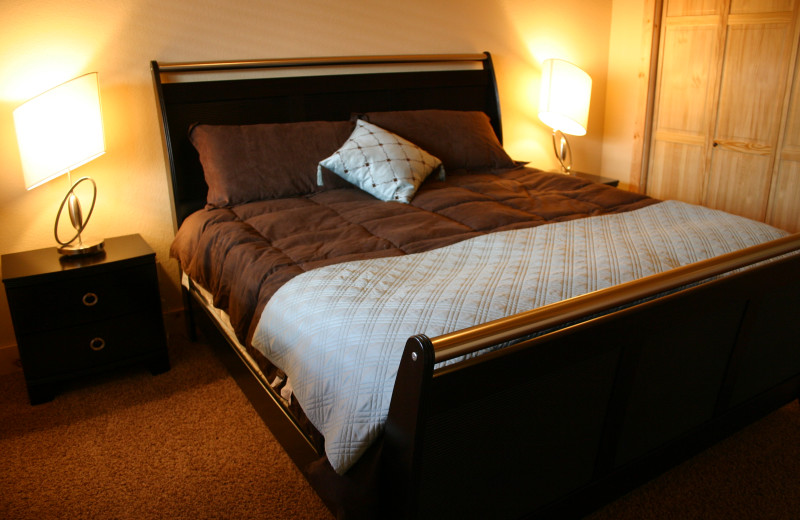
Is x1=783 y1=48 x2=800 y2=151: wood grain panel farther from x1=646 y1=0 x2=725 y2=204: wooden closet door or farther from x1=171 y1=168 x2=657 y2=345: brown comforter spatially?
x1=171 y1=168 x2=657 y2=345: brown comforter

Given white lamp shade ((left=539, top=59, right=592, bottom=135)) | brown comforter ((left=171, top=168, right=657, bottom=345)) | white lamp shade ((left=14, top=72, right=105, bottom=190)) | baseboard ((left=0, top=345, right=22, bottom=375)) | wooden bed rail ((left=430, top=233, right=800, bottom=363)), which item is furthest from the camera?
white lamp shade ((left=539, top=59, right=592, bottom=135))

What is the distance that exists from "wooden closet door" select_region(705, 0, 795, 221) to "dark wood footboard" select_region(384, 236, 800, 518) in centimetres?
163

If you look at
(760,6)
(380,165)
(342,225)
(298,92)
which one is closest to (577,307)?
(342,225)

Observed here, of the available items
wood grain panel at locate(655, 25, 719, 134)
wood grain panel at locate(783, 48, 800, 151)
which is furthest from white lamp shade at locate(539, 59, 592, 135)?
wood grain panel at locate(783, 48, 800, 151)

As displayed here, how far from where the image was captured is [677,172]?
3.70 m

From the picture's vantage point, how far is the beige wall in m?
2.38

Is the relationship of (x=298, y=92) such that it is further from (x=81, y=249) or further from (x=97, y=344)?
(x=97, y=344)

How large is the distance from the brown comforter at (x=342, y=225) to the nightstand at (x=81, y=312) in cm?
22

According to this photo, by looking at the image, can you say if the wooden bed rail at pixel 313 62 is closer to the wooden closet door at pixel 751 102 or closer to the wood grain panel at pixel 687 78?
the wood grain panel at pixel 687 78

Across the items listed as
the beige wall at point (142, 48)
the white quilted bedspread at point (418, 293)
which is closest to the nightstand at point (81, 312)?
the beige wall at point (142, 48)

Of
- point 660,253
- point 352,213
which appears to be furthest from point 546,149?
point 660,253

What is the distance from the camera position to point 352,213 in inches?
93.5

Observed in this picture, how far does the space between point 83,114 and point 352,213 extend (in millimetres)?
1055

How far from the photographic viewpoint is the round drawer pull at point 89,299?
2.26 m
